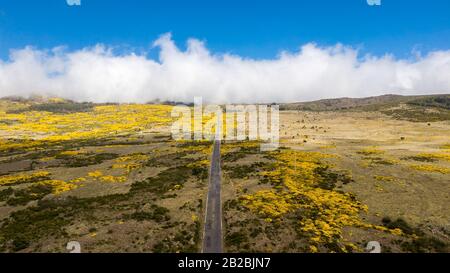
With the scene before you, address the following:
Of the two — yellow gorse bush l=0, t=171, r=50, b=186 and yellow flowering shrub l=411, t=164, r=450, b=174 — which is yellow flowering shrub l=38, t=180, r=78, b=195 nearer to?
yellow gorse bush l=0, t=171, r=50, b=186

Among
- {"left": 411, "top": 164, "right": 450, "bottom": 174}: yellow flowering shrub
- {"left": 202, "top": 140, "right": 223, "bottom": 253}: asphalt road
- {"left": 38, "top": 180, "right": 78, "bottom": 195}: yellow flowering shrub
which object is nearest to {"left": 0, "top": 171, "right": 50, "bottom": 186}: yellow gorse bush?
{"left": 38, "top": 180, "right": 78, "bottom": 195}: yellow flowering shrub

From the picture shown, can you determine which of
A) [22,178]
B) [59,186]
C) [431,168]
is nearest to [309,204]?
[431,168]

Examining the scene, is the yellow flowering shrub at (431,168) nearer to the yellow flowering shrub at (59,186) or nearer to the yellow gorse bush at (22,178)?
the yellow flowering shrub at (59,186)

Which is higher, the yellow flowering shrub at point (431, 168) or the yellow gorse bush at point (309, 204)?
the yellow flowering shrub at point (431, 168)

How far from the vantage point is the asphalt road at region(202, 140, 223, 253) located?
33656mm

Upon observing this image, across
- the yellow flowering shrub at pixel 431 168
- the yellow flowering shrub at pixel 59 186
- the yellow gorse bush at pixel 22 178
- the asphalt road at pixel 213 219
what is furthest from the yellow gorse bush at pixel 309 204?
the yellow gorse bush at pixel 22 178

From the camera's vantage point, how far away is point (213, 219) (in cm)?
4097

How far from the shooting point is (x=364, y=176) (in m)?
60.1

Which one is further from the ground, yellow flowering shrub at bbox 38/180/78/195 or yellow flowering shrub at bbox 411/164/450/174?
yellow flowering shrub at bbox 411/164/450/174

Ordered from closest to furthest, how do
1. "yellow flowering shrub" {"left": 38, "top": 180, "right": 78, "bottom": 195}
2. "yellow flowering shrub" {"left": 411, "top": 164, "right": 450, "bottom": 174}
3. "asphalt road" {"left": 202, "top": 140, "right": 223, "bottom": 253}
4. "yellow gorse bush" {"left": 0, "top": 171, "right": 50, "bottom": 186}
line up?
"asphalt road" {"left": 202, "top": 140, "right": 223, "bottom": 253} < "yellow flowering shrub" {"left": 38, "top": 180, "right": 78, "bottom": 195} < "yellow flowering shrub" {"left": 411, "top": 164, "right": 450, "bottom": 174} < "yellow gorse bush" {"left": 0, "top": 171, "right": 50, "bottom": 186}

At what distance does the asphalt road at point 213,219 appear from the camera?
33.7 m

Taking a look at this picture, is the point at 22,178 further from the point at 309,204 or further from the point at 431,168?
the point at 431,168

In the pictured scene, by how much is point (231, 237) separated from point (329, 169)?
3863cm
